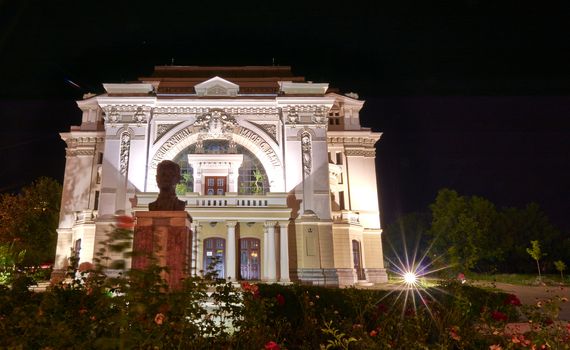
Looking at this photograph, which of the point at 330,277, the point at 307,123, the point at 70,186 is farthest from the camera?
the point at 70,186

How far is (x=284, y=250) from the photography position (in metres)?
26.7

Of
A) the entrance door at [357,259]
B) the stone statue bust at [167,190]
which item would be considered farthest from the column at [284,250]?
the stone statue bust at [167,190]

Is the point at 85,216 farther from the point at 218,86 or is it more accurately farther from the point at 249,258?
the point at 218,86

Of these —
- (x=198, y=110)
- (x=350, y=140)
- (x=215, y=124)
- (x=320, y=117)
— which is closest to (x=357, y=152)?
(x=350, y=140)

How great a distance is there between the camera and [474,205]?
52.5 metres

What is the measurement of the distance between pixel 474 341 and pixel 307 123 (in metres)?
26.0

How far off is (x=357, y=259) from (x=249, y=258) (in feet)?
33.7

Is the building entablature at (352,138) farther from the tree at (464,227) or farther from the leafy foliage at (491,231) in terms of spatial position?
the leafy foliage at (491,231)

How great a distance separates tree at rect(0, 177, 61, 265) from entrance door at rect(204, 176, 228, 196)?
1953cm

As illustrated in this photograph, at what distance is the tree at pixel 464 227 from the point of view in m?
43.4

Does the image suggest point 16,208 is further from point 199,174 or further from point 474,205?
point 474,205

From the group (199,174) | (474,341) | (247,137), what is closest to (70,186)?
(199,174)

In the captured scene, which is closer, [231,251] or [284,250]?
[231,251]

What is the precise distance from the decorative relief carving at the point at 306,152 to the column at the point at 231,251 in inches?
290
